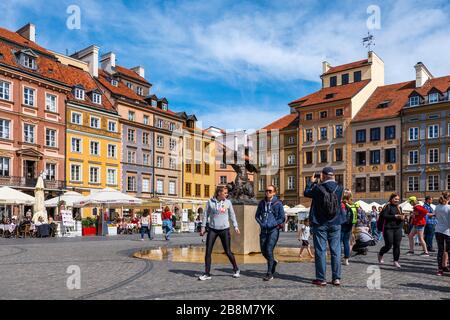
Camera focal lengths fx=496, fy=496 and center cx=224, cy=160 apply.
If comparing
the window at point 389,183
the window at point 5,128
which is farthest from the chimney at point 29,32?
the window at point 389,183

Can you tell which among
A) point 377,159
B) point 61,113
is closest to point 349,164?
point 377,159

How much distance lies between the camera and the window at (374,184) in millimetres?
47625

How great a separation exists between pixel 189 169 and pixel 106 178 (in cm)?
1236

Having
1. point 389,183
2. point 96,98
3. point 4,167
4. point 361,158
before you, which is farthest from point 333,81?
point 4,167

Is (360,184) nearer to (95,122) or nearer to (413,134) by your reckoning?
(413,134)

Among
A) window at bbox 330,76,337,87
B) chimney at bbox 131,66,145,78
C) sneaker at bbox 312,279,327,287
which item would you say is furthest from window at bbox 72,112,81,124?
sneaker at bbox 312,279,327,287

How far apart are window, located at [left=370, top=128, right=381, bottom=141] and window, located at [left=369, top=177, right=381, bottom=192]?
3885 mm

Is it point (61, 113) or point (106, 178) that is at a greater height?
point (61, 113)

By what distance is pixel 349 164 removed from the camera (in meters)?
49.8

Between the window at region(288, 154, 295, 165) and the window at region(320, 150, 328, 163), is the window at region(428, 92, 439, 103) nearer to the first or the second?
the window at region(320, 150, 328, 163)

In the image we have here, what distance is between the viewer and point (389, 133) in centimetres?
4734

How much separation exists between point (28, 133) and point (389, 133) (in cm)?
3222

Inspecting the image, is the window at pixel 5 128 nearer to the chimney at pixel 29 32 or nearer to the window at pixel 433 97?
the chimney at pixel 29 32
